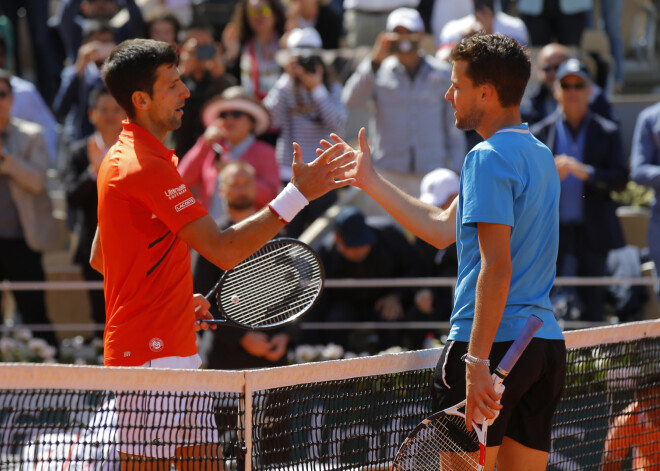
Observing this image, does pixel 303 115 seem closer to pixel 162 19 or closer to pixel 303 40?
pixel 303 40

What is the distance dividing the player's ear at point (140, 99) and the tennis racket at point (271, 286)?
30.7 inches

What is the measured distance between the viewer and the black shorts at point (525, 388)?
11.7 feet

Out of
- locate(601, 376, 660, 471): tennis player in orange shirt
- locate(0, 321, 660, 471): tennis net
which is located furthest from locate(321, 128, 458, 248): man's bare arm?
locate(601, 376, 660, 471): tennis player in orange shirt

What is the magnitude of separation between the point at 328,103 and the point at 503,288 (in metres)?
5.78

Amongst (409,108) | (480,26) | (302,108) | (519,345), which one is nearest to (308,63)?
(302,108)

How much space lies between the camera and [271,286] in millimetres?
4445

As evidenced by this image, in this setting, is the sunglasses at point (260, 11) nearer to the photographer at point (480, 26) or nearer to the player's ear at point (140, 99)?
the photographer at point (480, 26)

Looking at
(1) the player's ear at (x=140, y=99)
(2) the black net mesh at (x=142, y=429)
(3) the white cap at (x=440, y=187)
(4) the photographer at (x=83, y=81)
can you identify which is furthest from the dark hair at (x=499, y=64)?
(4) the photographer at (x=83, y=81)

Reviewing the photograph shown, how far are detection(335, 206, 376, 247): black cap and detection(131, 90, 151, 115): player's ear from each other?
14.2 ft

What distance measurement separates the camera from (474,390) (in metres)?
3.42

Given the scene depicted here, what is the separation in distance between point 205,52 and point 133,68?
5.46 m

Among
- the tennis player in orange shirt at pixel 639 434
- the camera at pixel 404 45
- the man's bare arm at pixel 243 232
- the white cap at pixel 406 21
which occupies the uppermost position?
the white cap at pixel 406 21

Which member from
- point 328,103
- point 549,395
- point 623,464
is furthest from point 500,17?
point 549,395

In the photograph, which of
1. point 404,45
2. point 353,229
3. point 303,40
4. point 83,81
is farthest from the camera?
point 83,81
